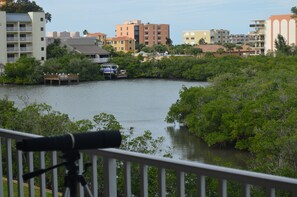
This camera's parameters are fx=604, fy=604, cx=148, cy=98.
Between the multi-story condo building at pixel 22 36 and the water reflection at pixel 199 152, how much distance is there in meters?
21.4

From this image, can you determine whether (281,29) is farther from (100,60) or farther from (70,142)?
(70,142)

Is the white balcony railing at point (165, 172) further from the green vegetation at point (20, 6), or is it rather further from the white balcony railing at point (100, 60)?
the green vegetation at point (20, 6)

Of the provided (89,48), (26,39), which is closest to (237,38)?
(89,48)

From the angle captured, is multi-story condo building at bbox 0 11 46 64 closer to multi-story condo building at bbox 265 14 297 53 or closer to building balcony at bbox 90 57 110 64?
building balcony at bbox 90 57 110 64

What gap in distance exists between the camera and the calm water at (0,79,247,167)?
1530 cm

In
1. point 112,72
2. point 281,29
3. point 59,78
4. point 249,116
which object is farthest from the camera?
point 281,29

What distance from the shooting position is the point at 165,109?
23141 millimetres

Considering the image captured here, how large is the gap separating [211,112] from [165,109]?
5957mm

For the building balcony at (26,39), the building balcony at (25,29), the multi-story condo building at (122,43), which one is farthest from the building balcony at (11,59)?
the multi-story condo building at (122,43)

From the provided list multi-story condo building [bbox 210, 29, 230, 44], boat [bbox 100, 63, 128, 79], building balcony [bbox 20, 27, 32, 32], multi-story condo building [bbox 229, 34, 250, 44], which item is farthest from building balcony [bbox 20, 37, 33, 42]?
multi-story condo building [bbox 229, 34, 250, 44]

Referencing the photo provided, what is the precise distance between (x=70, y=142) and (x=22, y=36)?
37863 millimetres

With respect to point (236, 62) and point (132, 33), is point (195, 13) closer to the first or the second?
point (236, 62)

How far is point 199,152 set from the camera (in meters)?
15.2

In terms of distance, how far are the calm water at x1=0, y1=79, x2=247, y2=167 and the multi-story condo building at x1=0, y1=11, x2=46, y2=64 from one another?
4280 mm
